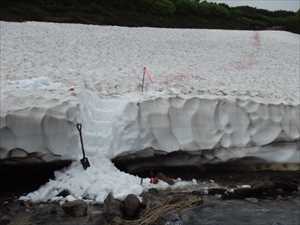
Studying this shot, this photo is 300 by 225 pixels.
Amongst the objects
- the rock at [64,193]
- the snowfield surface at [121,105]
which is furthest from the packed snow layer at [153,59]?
the rock at [64,193]

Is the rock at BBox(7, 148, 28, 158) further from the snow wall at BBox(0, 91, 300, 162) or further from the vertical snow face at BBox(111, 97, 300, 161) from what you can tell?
the vertical snow face at BBox(111, 97, 300, 161)

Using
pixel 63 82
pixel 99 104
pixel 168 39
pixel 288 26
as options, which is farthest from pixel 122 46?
pixel 288 26

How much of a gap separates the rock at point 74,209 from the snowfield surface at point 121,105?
517 millimetres

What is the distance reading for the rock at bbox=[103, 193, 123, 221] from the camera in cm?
721

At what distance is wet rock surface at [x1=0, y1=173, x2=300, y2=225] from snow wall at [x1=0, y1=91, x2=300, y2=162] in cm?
94

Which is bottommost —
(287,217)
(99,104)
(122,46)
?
(287,217)

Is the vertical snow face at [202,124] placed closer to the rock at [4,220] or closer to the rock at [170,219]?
the rock at [170,219]

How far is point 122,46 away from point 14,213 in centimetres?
993

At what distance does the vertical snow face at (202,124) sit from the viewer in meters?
9.60

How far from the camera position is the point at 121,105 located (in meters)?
9.91

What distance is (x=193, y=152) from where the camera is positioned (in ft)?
32.5

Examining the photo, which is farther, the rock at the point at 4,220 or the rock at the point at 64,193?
the rock at the point at 64,193

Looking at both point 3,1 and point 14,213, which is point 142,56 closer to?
point 3,1

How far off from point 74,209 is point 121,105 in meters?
2.88
